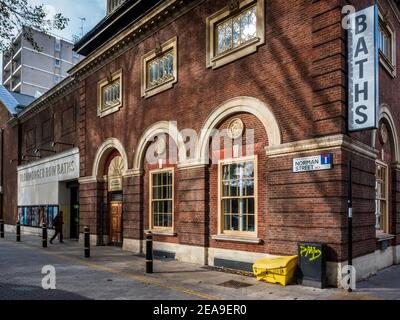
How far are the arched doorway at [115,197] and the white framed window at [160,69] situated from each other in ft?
12.6

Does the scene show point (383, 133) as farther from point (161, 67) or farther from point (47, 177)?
point (47, 177)

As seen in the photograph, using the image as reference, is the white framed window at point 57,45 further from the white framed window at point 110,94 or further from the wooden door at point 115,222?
the wooden door at point 115,222

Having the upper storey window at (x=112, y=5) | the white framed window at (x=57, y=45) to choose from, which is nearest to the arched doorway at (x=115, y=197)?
the upper storey window at (x=112, y=5)

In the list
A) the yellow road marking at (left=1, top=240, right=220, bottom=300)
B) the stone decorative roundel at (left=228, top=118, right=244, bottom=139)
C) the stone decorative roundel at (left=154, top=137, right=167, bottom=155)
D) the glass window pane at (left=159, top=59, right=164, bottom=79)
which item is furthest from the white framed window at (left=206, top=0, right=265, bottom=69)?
A: the yellow road marking at (left=1, top=240, right=220, bottom=300)

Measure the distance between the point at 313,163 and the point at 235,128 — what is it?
2995mm

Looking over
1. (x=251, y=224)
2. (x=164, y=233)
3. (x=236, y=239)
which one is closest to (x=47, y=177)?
(x=164, y=233)

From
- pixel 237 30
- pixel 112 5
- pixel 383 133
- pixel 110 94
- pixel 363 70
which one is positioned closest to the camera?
pixel 363 70

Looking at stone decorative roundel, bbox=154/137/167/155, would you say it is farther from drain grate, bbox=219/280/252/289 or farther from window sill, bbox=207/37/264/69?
drain grate, bbox=219/280/252/289

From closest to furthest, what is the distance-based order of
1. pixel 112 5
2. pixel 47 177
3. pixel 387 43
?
pixel 387 43, pixel 112 5, pixel 47 177

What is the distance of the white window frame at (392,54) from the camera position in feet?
39.4

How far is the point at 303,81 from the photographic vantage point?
32.1ft

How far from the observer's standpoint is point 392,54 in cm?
1357

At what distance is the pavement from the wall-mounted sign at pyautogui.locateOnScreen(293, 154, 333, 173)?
2713mm

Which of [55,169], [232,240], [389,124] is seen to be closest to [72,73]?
[55,169]
